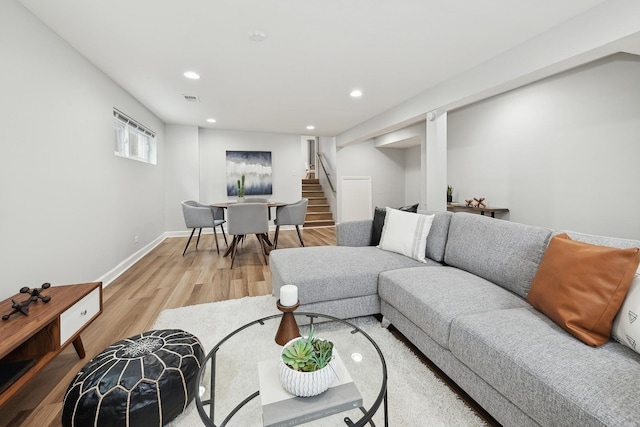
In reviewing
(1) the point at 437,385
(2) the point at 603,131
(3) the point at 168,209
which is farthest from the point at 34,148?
(2) the point at 603,131

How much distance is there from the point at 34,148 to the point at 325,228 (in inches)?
219

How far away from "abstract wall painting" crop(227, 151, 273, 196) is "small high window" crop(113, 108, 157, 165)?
1.71 metres

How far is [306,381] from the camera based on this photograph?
0.91 meters

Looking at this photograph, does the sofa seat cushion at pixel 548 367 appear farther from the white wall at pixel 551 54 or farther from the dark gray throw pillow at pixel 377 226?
the white wall at pixel 551 54

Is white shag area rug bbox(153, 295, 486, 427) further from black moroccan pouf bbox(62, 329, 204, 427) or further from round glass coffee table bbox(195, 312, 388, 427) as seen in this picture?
black moroccan pouf bbox(62, 329, 204, 427)

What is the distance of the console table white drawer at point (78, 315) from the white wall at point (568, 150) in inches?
189

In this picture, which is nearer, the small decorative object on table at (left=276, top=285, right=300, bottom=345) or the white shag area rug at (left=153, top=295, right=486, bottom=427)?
the white shag area rug at (left=153, top=295, right=486, bottom=427)

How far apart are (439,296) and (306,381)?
1.02m

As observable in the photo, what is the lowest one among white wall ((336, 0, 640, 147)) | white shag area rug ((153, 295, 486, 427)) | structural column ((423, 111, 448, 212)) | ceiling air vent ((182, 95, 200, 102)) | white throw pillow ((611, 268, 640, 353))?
white shag area rug ((153, 295, 486, 427))

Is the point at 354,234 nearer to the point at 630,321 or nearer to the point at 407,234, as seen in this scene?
the point at 407,234

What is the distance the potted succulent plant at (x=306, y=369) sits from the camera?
0.91m

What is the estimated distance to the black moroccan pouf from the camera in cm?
112

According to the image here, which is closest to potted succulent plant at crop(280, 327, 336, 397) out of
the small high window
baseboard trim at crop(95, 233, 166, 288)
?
baseboard trim at crop(95, 233, 166, 288)

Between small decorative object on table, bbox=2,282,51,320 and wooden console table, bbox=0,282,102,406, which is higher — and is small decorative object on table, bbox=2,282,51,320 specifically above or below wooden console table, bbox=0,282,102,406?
above
